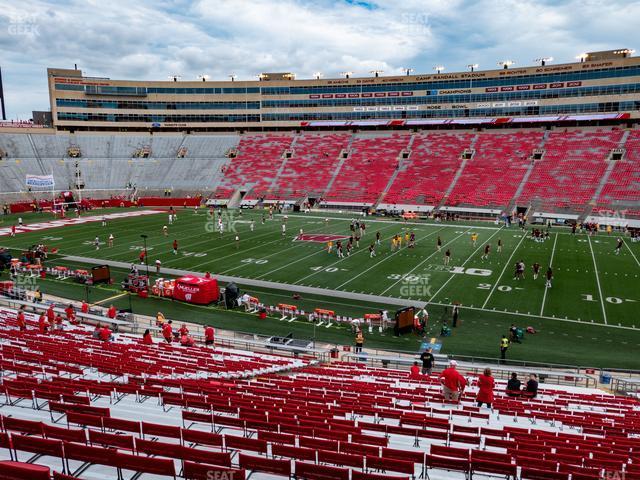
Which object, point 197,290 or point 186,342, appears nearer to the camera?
point 186,342

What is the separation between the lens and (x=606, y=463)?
6.22m

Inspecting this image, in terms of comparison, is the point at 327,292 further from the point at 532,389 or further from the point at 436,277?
the point at 532,389

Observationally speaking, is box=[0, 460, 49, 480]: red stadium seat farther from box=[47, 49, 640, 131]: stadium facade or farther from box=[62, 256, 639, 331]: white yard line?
box=[47, 49, 640, 131]: stadium facade

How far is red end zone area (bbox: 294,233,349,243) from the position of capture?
126 ft

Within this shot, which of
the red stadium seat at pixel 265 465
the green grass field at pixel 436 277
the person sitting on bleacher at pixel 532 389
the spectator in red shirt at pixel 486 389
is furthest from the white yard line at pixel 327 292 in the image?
the red stadium seat at pixel 265 465

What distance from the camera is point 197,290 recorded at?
78.5 ft

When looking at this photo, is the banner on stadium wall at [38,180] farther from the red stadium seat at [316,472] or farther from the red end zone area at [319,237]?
the red stadium seat at [316,472]

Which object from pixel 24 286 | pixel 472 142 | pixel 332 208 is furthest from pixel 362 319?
pixel 472 142

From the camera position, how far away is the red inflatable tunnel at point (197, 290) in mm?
23891

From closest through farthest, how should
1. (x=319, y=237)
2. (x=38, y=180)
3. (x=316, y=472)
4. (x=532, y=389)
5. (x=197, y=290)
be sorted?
(x=316, y=472), (x=532, y=389), (x=197, y=290), (x=319, y=237), (x=38, y=180)

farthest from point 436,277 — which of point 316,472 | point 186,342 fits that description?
point 316,472

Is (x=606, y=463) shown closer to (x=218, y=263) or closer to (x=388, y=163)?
(x=218, y=263)

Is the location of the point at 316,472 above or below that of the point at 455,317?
above

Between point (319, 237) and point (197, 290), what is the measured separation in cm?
1739
